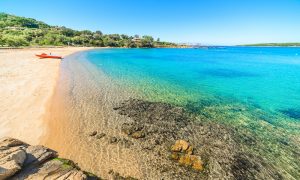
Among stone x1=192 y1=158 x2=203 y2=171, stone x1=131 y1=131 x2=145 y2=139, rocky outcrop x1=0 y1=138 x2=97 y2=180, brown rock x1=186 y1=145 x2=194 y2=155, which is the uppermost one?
rocky outcrop x1=0 y1=138 x2=97 y2=180

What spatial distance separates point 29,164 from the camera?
7586mm

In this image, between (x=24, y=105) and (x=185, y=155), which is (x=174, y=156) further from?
(x=24, y=105)

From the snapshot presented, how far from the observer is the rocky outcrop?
686 cm

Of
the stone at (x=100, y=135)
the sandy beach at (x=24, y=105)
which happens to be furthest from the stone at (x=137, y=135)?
the sandy beach at (x=24, y=105)

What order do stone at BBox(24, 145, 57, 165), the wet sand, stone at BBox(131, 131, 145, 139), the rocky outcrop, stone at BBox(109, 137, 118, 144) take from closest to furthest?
the rocky outcrop, stone at BBox(24, 145, 57, 165), the wet sand, stone at BBox(109, 137, 118, 144), stone at BBox(131, 131, 145, 139)

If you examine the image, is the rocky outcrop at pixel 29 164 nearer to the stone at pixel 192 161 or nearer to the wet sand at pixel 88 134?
the wet sand at pixel 88 134

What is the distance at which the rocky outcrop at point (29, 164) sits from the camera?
686 cm

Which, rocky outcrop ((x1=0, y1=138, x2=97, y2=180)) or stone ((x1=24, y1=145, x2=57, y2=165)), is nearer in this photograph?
rocky outcrop ((x1=0, y1=138, x2=97, y2=180))

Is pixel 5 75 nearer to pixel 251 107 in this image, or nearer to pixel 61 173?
pixel 61 173

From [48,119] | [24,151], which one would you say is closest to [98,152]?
[24,151]

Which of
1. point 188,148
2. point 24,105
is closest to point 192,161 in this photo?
point 188,148

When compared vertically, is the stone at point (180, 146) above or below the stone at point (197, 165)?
above

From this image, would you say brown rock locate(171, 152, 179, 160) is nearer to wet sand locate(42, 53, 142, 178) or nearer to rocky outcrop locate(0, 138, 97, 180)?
wet sand locate(42, 53, 142, 178)

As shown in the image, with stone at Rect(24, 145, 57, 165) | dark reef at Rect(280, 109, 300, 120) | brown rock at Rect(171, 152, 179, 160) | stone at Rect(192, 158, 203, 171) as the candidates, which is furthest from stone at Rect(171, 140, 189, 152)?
dark reef at Rect(280, 109, 300, 120)
